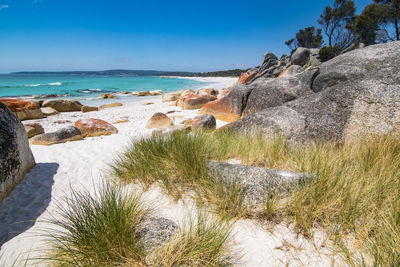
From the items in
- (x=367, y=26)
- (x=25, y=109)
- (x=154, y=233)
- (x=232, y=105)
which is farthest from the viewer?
(x=367, y=26)

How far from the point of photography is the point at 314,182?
2.08m

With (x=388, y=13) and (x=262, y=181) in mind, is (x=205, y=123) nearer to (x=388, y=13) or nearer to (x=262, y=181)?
(x=262, y=181)

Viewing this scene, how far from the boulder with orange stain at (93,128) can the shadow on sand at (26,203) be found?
113 inches

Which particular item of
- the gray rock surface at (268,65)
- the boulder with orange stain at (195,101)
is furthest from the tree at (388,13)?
the boulder with orange stain at (195,101)

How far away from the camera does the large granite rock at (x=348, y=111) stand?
3203 millimetres

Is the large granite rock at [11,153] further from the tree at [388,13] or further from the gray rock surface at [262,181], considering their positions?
the tree at [388,13]

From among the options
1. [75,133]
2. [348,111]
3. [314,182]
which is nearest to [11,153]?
[75,133]

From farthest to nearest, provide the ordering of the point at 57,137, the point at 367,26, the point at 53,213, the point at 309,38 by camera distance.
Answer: the point at 309,38 < the point at 367,26 < the point at 57,137 < the point at 53,213

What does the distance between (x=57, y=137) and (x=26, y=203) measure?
11.0 feet

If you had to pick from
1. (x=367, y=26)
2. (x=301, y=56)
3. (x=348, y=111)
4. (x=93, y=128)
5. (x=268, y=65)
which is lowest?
(x=93, y=128)

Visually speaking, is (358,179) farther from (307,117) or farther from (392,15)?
(392,15)

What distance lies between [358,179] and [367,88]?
210 centimetres

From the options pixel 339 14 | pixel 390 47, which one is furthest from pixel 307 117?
pixel 339 14

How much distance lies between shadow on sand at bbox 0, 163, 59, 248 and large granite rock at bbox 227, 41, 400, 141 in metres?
3.54
